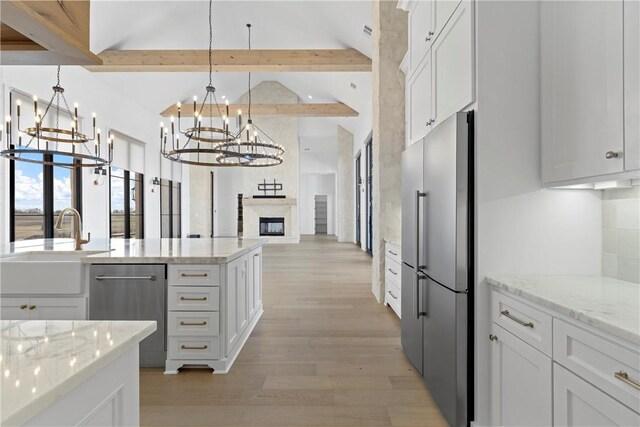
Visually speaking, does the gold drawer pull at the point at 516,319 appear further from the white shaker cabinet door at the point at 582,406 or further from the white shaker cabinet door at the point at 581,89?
the white shaker cabinet door at the point at 581,89

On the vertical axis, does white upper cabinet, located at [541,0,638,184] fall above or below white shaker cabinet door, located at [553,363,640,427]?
above

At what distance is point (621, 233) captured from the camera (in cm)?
170

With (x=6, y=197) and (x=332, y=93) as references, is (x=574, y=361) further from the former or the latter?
(x=332, y=93)

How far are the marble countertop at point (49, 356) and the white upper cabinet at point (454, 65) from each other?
1.83 m

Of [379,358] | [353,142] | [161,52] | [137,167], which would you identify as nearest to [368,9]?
[161,52]

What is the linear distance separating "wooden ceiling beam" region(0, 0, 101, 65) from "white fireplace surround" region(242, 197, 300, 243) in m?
12.0

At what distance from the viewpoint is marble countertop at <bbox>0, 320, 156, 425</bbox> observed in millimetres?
599

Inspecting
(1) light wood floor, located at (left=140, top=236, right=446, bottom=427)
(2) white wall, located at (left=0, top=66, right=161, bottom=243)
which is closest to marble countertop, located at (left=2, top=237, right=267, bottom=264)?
(1) light wood floor, located at (left=140, top=236, right=446, bottom=427)

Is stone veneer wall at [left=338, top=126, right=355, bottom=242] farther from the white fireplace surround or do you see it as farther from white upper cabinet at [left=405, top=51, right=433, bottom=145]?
white upper cabinet at [left=405, top=51, right=433, bottom=145]

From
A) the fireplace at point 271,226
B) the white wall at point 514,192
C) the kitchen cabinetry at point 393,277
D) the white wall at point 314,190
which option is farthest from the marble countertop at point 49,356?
the white wall at point 314,190

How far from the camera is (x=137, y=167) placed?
30.3 ft

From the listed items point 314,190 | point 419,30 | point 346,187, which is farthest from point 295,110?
point 419,30

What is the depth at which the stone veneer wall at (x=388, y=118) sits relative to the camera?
460 centimetres

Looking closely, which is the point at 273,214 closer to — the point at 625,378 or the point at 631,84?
the point at 631,84
